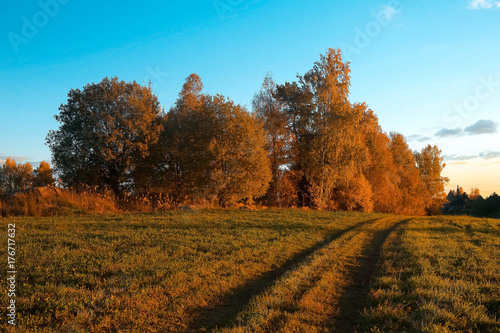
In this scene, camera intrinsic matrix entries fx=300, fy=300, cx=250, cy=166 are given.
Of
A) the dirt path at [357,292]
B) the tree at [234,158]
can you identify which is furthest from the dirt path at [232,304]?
the tree at [234,158]

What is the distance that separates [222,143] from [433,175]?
6360cm

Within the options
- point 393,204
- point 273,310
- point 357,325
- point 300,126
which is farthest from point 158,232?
point 393,204

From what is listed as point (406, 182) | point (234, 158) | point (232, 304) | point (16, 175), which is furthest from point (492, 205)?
point (16, 175)

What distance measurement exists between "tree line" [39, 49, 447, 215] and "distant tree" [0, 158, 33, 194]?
59.2 metres

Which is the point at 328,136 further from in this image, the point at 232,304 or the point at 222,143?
the point at 232,304

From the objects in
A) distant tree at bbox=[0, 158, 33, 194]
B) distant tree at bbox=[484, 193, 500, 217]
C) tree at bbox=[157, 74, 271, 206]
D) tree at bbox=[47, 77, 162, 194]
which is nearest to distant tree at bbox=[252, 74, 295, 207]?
tree at bbox=[157, 74, 271, 206]

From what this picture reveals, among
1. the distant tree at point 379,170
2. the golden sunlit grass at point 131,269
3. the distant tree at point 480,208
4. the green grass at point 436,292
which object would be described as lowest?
the distant tree at point 480,208

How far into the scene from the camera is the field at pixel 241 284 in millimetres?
5594

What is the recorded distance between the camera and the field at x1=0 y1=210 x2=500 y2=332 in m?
5.59

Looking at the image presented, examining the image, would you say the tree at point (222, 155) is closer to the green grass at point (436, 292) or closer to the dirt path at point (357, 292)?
the dirt path at point (357, 292)

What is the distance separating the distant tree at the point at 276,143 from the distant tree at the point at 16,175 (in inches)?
2653

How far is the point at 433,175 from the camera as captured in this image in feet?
236

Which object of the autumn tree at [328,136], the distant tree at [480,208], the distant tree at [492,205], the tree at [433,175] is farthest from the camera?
the distant tree at [480,208]

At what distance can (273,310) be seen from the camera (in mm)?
6059
